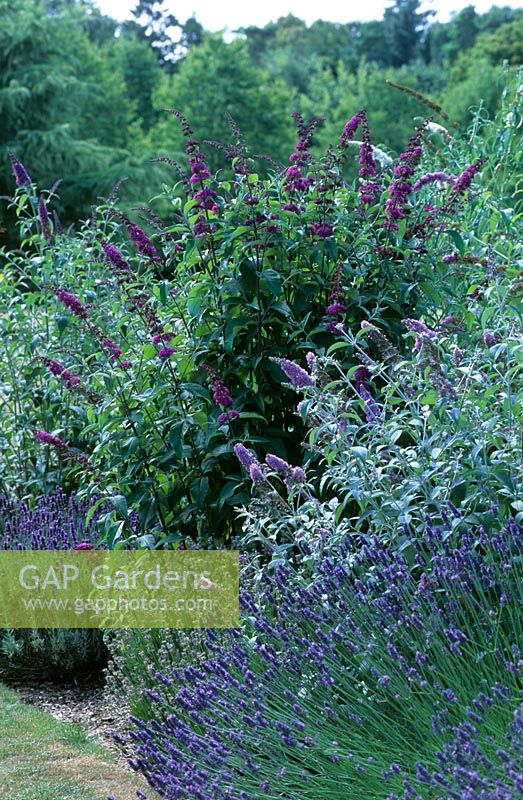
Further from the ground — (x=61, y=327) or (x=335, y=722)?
(x=61, y=327)

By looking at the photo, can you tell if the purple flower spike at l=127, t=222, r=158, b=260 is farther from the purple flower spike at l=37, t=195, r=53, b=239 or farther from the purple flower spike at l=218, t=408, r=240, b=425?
the purple flower spike at l=37, t=195, r=53, b=239

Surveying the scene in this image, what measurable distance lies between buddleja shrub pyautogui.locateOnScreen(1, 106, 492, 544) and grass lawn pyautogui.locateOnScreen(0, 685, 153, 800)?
2.86 feet

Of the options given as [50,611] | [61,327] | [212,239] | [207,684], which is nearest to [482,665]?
[207,684]

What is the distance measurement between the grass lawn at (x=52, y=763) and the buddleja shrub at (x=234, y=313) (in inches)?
34.3

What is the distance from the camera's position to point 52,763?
3.72 meters

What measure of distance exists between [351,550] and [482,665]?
85 cm

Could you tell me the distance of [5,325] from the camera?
6133mm

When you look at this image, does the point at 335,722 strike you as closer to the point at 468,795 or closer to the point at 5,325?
the point at 468,795

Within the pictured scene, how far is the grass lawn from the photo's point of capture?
11.2ft

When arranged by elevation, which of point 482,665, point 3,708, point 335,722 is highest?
point 482,665

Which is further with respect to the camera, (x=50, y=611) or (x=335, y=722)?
(x=50, y=611)

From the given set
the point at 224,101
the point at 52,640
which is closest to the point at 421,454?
the point at 52,640

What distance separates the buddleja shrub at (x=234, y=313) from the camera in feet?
13.9

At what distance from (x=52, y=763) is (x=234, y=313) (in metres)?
2.02
